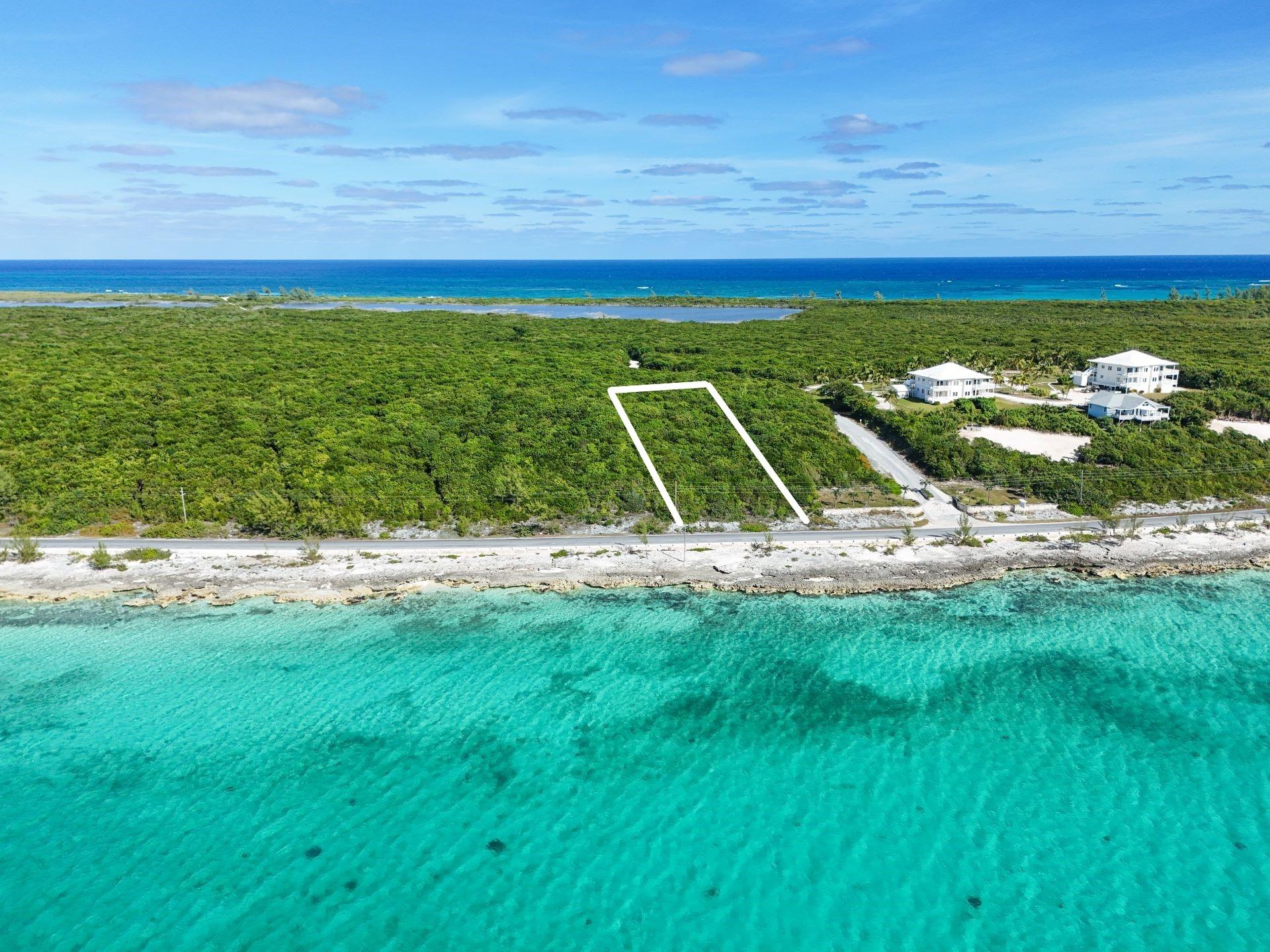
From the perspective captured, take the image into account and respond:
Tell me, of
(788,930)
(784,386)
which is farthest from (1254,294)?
(788,930)

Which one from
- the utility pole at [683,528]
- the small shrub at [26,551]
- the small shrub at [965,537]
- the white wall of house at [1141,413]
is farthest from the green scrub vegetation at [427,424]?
the small shrub at [965,537]

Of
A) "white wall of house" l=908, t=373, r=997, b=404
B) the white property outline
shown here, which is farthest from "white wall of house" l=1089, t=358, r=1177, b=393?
the white property outline

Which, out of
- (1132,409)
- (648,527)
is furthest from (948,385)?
(648,527)

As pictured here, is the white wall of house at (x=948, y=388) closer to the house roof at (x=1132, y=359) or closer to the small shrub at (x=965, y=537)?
the house roof at (x=1132, y=359)

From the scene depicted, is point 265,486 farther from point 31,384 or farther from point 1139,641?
point 1139,641

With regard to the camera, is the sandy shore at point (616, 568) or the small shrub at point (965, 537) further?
the small shrub at point (965, 537)

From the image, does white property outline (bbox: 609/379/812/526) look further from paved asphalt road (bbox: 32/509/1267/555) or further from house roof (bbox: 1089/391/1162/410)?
house roof (bbox: 1089/391/1162/410)
